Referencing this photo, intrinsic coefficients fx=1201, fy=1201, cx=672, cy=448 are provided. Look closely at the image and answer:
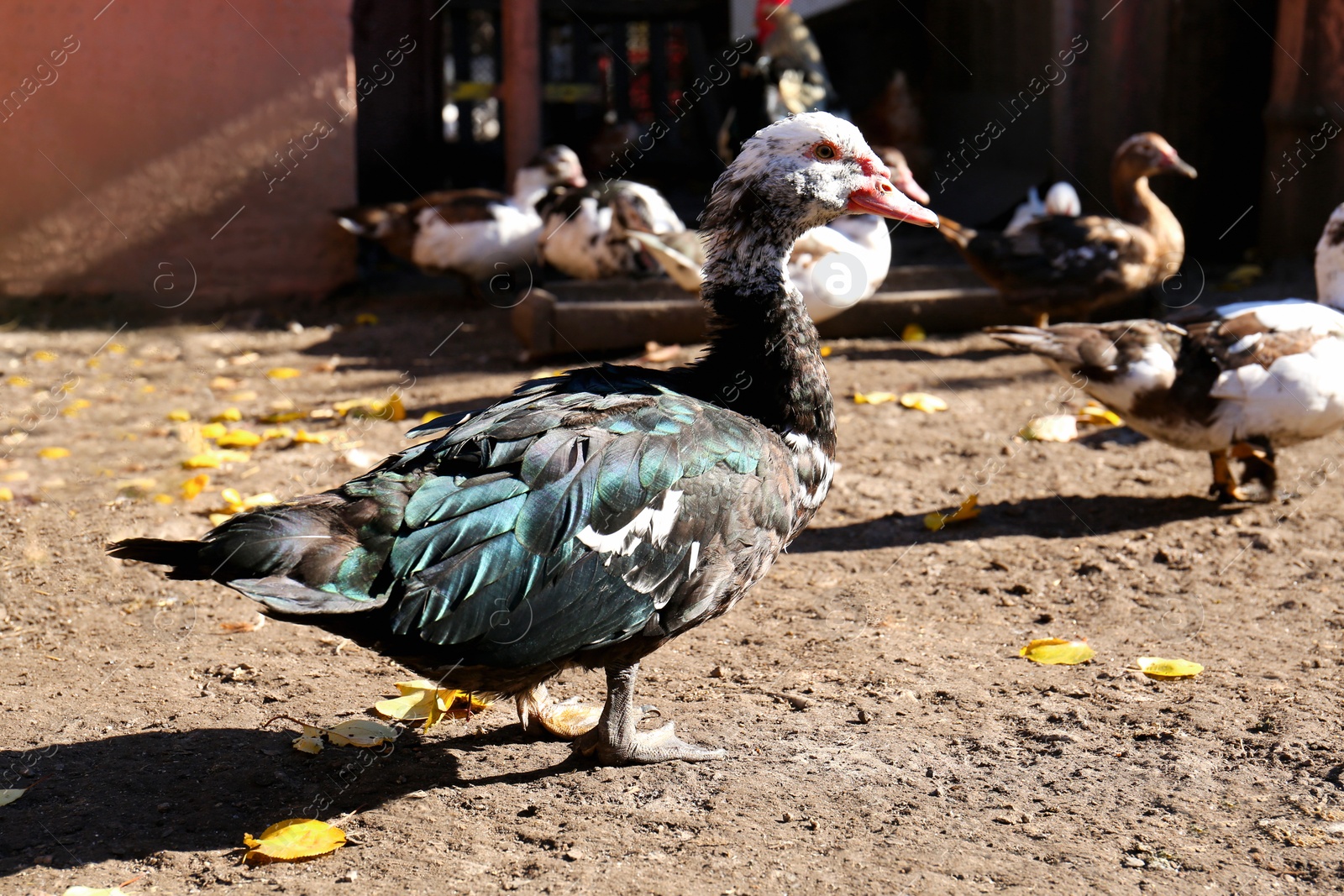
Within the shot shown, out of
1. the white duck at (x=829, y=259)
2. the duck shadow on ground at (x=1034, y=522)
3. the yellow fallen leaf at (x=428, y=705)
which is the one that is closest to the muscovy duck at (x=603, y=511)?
the yellow fallen leaf at (x=428, y=705)

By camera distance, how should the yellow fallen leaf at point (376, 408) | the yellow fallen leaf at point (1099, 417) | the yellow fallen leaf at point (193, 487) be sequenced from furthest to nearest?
the yellow fallen leaf at point (376, 408), the yellow fallen leaf at point (1099, 417), the yellow fallen leaf at point (193, 487)

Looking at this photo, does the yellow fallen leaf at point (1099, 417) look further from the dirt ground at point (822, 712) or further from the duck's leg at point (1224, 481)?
the duck's leg at point (1224, 481)

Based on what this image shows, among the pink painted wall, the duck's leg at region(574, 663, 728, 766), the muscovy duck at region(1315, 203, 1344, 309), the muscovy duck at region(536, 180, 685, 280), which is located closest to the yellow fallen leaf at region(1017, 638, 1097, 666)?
the duck's leg at region(574, 663, 728, 766)

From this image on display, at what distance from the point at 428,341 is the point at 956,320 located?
321 centimetres

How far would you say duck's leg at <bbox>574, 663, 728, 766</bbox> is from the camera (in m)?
2.85

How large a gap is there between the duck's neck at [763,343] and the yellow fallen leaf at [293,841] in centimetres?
135

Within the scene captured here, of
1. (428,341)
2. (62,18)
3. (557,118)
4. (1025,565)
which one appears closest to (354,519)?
(1025,565)

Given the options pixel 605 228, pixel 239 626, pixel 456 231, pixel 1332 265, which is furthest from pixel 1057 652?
pixel 456 231

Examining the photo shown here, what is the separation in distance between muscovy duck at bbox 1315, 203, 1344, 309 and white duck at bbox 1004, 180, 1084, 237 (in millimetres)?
2152

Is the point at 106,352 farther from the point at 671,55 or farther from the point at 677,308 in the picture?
the point at 671,55

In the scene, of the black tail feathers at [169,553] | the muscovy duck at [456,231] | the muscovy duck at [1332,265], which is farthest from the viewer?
the muscovy duck at [456,231]

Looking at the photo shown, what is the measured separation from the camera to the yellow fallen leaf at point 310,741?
292 centimetres

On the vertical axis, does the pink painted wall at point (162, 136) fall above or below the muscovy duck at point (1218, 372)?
above

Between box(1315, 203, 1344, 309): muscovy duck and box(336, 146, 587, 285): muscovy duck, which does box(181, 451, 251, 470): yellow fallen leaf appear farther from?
box(1315, 203, 1344, 309): muscovy duck
